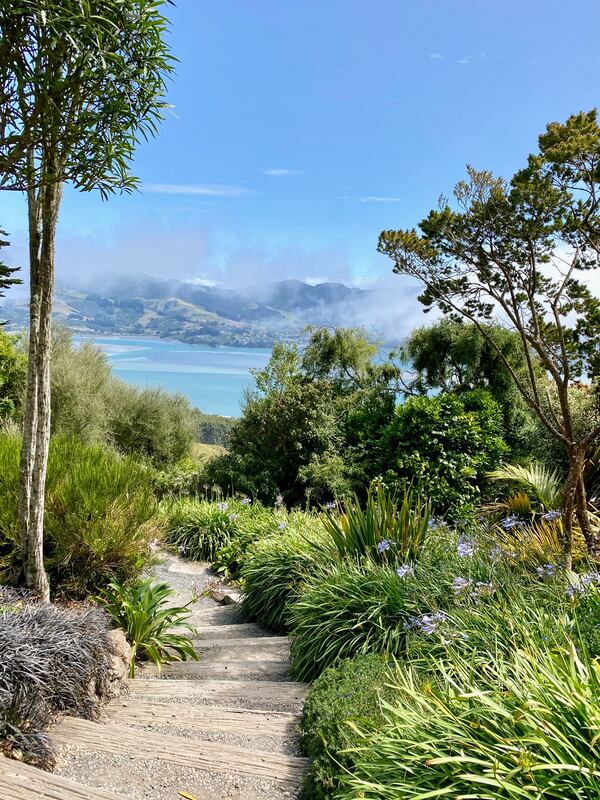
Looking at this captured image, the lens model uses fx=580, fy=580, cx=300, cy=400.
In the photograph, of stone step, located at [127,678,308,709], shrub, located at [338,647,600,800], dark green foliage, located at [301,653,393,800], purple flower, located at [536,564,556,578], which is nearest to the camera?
shrub, located at [338,647,600,800]

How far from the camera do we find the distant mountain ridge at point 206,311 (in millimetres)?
20516

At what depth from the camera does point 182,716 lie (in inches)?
116

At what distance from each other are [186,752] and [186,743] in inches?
3.1

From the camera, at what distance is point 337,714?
97.2 inches

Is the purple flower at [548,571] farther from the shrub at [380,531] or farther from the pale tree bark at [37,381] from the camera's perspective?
the pale tree bark at [37,381]

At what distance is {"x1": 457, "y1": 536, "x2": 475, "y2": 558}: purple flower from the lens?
377 centimetres

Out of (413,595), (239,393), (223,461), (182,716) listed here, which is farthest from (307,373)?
(182,716)

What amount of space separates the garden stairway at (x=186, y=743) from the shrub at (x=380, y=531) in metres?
1.26

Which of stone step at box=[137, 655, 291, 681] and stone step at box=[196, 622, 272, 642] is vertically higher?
stone step at box=[137, 655, 291, 681]

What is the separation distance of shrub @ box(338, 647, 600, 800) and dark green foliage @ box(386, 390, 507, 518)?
7.58m

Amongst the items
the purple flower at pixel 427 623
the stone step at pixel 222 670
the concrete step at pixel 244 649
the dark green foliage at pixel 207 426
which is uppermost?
the purple flower at pixel 427 623

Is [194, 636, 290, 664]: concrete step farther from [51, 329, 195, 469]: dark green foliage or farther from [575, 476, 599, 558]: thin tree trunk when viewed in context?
[51, 329, 195, 469]: dark green foliage

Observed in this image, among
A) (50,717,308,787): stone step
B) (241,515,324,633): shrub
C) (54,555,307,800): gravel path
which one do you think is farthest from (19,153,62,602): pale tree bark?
(241,515,324,633): shrub

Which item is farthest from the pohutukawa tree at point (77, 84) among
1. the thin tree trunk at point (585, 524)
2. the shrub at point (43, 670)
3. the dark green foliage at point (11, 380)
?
the dark green foliage at point (11, 380)
